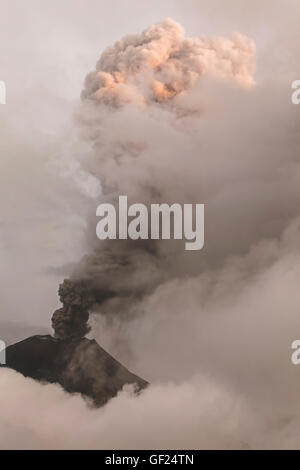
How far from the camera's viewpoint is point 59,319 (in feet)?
129

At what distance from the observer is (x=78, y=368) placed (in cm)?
4497

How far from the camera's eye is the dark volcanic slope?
43656 millimetres

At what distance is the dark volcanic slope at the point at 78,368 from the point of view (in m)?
43.7

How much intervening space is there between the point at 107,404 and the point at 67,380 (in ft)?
15.5
